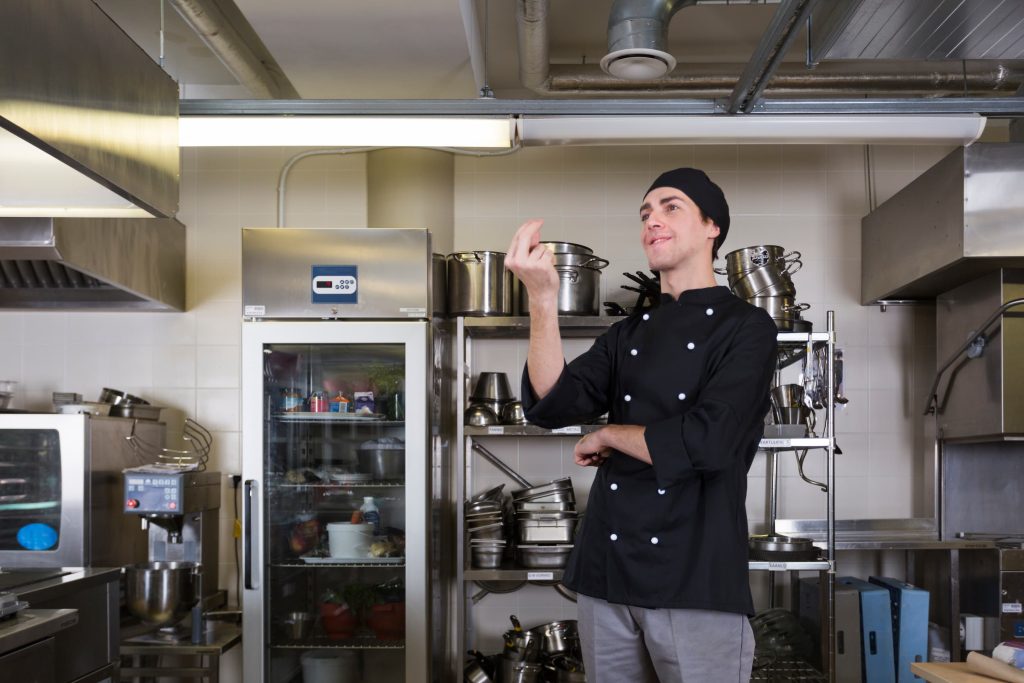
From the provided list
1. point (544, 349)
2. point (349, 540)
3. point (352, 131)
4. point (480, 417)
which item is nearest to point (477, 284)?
point (480, 417)

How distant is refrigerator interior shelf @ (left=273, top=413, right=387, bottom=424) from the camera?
3.87m

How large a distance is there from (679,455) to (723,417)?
110mm

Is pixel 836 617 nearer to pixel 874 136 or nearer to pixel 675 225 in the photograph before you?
pixel 874 136

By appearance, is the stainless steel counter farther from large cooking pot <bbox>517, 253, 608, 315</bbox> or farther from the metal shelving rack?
large cooking pot <bbox>517, 253, 608, 315</bbox>

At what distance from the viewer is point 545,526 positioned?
384 centimetres

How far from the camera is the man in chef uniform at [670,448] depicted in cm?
179

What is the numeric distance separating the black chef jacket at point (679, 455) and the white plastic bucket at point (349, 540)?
2.05 metres

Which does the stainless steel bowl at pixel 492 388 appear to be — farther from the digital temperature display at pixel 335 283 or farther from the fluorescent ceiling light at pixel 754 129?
the fluorescent ceiling light at pixel 754 129

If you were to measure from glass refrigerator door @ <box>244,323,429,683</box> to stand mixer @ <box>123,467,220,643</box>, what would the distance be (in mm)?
241

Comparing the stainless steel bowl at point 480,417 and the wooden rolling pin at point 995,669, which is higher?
the stainless steel bowl at point 480,417

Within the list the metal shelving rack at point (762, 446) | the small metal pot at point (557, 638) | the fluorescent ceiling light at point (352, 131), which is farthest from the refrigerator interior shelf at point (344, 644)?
the fluorescent ceiling light at point (352, 131)

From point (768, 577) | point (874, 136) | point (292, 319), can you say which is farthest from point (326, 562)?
point (874, 136)

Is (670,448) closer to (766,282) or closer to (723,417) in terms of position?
(723,417)

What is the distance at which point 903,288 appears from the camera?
13.3ft
